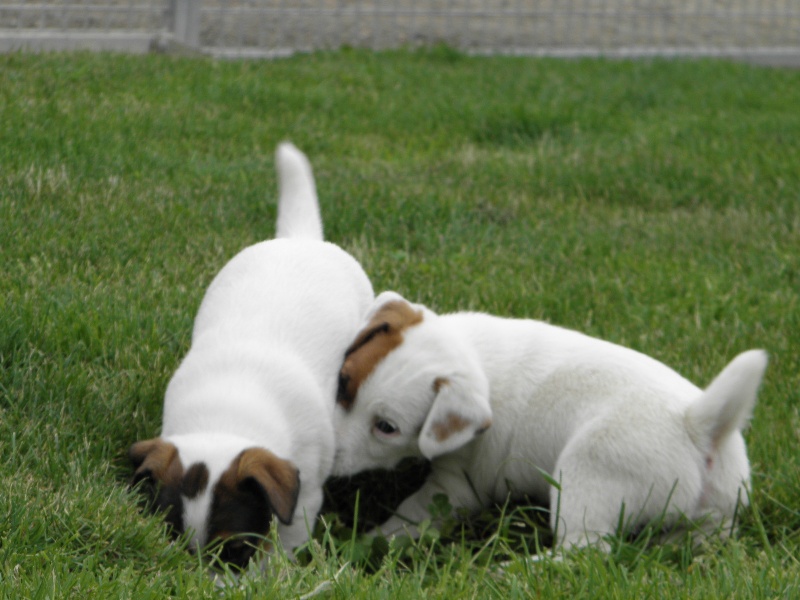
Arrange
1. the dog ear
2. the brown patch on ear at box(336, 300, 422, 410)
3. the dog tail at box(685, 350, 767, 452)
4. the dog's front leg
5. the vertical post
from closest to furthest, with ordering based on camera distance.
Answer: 1. the dog tail at box(685, 350, 767, 452)
2. the dog ear
3. the brown patch on ear at box(336, 300, 422, 410)
4. the dog's front leg
5. the vertical post

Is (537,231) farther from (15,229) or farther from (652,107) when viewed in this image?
(652,107)

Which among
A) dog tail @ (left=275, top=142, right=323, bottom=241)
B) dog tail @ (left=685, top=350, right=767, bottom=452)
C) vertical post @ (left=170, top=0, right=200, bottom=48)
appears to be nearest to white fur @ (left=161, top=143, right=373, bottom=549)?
dog tail @ (left=275, top=142, right=323, bottom=241)

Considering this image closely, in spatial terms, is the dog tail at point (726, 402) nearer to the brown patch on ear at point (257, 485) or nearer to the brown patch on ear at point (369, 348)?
the brown patch on ear at point (369, 348)

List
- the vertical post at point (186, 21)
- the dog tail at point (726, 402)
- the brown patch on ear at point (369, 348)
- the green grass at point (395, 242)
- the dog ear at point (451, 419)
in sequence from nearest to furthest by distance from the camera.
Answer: the green grass at point (395, 242) < the dog tail at point (726, 402) < the dog ear at point (451, 419) < the brown patch on ear at point (369, 348) < the vertical post at point (186, 21)

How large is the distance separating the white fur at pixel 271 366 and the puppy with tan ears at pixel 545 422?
0.44 feet

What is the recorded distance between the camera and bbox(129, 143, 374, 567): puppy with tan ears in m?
2.84

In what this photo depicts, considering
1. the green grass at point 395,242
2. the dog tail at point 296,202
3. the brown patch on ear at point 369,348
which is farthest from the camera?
the dog tail at point 296,202

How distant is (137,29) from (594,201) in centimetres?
464

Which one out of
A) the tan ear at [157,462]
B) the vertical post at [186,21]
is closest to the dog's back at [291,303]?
the tan ear at [157,462]

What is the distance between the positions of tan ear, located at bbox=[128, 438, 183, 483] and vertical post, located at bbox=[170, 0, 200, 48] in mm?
6829

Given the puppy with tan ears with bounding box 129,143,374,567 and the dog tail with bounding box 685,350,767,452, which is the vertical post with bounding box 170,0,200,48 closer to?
the puppy with tan ears with bounding box 129,143,374,567

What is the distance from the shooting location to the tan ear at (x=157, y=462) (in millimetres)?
2852

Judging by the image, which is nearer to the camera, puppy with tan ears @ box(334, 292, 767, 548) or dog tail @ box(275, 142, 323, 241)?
puppy with tan ears @ box(334, 292, 767, 548)

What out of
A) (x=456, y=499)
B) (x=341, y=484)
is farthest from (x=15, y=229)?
(x=456, y=499)
